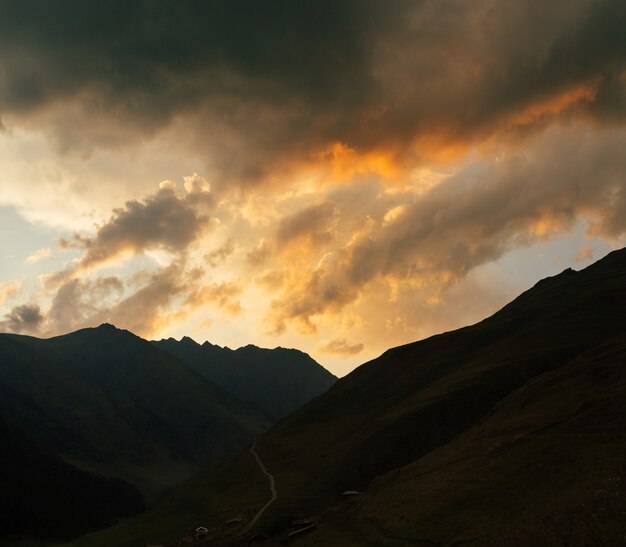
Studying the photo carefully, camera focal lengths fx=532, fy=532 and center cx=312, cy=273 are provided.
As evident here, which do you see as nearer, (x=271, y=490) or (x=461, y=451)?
(x=461, y=451)

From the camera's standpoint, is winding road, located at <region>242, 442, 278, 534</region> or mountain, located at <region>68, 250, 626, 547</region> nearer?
mountain, located at <region>68, 250, 626, 547</region>

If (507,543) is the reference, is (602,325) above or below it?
above

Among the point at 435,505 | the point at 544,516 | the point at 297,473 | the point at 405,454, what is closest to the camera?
the point at 544,516

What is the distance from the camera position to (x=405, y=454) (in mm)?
103250

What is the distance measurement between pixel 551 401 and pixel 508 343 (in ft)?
256

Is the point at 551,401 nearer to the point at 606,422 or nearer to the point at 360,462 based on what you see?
the point at 606,422

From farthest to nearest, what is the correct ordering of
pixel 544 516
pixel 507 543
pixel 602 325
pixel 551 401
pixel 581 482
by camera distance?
pixel 602 325
pixel 551 401
pixel 581 482
pixel 544 516
pixel 507 543

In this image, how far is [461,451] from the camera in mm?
70812

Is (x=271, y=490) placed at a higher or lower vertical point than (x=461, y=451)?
higher

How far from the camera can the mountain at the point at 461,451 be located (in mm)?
45219

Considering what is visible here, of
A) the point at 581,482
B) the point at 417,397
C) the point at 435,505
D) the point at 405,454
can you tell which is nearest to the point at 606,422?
the point at 581,482

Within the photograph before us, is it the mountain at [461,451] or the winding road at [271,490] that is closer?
the mountain at [461,451]

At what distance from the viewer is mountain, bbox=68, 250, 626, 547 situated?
4522cm

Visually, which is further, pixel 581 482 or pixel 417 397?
pixel 417 397
